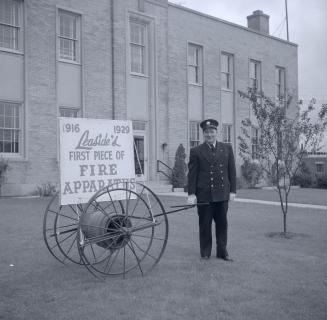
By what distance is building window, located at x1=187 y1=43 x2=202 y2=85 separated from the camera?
2362 centimetres

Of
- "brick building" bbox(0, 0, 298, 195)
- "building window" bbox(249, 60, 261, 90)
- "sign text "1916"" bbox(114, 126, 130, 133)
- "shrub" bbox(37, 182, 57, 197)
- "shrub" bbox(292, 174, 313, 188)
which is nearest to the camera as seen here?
"sign text "1916"" bbox(114, 126, 130, 133)

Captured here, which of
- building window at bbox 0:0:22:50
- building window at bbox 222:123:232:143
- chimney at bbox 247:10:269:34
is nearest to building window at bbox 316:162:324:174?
chimney at bbox 247:10:269:34

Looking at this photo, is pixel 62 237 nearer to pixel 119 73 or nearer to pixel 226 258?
pixel 226 258

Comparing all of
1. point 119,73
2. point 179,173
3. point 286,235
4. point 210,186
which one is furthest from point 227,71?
point 210,186

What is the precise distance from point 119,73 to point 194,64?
5151 millimetres

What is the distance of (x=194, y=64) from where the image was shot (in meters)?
23.8

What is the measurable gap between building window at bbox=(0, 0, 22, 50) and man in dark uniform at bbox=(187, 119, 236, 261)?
12.1 meters

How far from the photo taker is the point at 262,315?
15.6ft

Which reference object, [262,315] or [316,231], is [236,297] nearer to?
[262,315]

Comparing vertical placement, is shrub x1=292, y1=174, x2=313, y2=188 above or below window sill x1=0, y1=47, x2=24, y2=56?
below

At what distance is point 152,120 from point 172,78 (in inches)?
95.4

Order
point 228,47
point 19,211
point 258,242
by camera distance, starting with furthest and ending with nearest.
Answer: point 228,47 → point 19,211 → point 258,242

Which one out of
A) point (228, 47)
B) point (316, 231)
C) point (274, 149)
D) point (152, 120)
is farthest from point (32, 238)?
point (228, 47)

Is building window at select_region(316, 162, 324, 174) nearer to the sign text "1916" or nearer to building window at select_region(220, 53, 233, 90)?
building window at select_region(220, 53, 233, 90)
